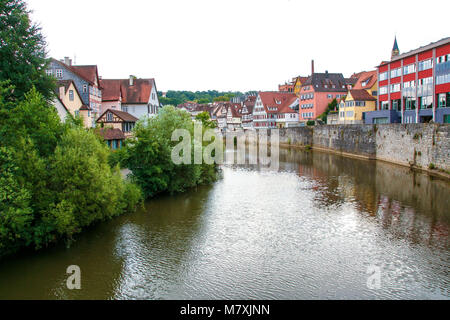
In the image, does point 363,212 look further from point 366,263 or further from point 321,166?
point 321,166

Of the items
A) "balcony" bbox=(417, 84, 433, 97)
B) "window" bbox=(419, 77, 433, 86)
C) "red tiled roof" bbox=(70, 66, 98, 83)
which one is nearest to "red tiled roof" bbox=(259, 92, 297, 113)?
"balcony" bbox=(417, 84, 433, 97)

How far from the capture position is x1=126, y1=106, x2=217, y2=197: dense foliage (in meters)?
22.4

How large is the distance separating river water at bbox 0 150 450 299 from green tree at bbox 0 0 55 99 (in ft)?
30.2

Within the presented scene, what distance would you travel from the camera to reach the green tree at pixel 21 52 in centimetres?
2134

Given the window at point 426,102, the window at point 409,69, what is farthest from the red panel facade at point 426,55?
the window at point 426,102

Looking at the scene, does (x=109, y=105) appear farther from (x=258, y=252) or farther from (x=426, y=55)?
(x=258, y=252)

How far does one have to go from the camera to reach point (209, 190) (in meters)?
26.1

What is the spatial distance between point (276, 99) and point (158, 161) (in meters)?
62.4

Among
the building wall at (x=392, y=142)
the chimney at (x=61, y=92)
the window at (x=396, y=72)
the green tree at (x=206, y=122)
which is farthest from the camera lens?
the window at (x=396, y=72)

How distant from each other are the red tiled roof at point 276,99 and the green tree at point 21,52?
60.7 metres

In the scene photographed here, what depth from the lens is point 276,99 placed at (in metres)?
82.3

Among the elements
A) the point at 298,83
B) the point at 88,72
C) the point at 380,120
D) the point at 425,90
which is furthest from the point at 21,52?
the point at 298,83

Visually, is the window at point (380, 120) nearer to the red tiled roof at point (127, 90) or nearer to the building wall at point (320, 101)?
the building wall at point (320, 101)
